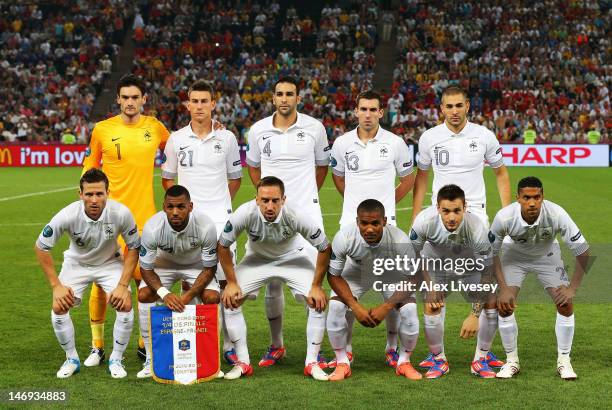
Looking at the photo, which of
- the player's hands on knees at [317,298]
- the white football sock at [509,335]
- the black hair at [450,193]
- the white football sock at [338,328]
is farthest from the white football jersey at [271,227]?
the white football sock at [509,335]

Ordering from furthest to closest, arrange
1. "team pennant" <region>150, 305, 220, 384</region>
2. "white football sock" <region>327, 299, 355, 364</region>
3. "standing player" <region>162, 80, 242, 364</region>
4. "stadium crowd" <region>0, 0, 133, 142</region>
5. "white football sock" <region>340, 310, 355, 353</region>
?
"stadium crowd" <region>0, 0, 133, 142</region>
"standing player" <region>162, 80, 242, 364</region>
"white football sock" <region>340, 310, 355, 353</region>
"white football sock" <region>327, 299, 355, 364</region>
"team pennant" <region>150, 305, 220, 384</region>

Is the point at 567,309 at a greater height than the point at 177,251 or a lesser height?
lesser

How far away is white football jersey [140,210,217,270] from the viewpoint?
740cm

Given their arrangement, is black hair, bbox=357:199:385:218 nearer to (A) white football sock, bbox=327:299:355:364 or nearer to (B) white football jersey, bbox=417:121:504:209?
(A) white football sock, bbox=327:299:355:364

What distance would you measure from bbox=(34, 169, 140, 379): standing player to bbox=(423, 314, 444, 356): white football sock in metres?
2.42

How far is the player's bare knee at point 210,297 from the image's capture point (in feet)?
24.5

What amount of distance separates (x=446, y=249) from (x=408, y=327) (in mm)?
713

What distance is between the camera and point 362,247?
7.36m

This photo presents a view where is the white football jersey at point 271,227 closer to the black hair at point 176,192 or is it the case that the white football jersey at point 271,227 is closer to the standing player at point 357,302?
the standing player at point 357,302

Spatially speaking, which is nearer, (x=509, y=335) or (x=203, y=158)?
(x=509, y=335)

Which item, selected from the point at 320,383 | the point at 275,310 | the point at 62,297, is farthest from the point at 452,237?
the point at 62,297

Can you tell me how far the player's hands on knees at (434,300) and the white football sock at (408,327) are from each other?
0.47 ft

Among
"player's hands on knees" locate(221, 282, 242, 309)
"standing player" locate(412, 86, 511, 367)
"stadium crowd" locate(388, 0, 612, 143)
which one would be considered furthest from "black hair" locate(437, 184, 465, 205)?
"stadium crowd" locate(388, 0, 612, 143)

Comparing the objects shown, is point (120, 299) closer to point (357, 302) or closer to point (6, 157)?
point (357, 302)
